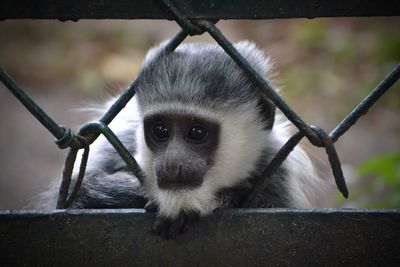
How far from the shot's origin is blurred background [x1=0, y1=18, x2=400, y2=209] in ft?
17.8

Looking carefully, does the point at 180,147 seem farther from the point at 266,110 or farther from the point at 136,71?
the point at 136,71

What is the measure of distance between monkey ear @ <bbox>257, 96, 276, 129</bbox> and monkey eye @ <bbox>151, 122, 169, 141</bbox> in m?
0.37

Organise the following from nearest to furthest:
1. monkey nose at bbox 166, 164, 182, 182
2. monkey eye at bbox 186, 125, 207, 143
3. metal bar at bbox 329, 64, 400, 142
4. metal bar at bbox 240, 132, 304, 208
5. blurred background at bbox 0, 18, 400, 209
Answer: metal bar at bbox 329, 64, 400, 142
metal bar at bbox 240, 132, 304, 208
monkey nose at bbox 166, 164, 182, 182
monkey eye at bbox 186, 125, 207, 143
blurred background at bbox 0, 18, 400, 209

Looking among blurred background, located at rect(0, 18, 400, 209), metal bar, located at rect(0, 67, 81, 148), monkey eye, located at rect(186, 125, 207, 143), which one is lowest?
metal bar, located at rect(0, 67, 81, 148)

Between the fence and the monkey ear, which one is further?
the monkey ear

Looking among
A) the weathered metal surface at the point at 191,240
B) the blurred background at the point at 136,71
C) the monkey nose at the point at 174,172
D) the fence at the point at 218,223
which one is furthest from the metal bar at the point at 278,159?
the blurred background at the point at 136,71

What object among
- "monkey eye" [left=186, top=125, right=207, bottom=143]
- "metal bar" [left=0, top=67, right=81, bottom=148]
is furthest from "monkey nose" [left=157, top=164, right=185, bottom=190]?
"metal bar" [left=0, top=67, right=81, bottom=148]

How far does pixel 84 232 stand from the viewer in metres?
1.58

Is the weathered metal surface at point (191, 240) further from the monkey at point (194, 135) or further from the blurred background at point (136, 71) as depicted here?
the blurred background at point (136, 71)

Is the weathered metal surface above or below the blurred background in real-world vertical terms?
below

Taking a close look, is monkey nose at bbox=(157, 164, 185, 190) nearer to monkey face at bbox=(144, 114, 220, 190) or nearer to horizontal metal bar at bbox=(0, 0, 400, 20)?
monkey face at bbox=(144, 114, 220, 190)

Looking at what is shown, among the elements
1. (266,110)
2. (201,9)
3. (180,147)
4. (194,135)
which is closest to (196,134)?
(194,135)

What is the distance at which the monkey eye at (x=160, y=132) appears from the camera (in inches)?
85.0

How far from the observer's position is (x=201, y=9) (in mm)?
1524
